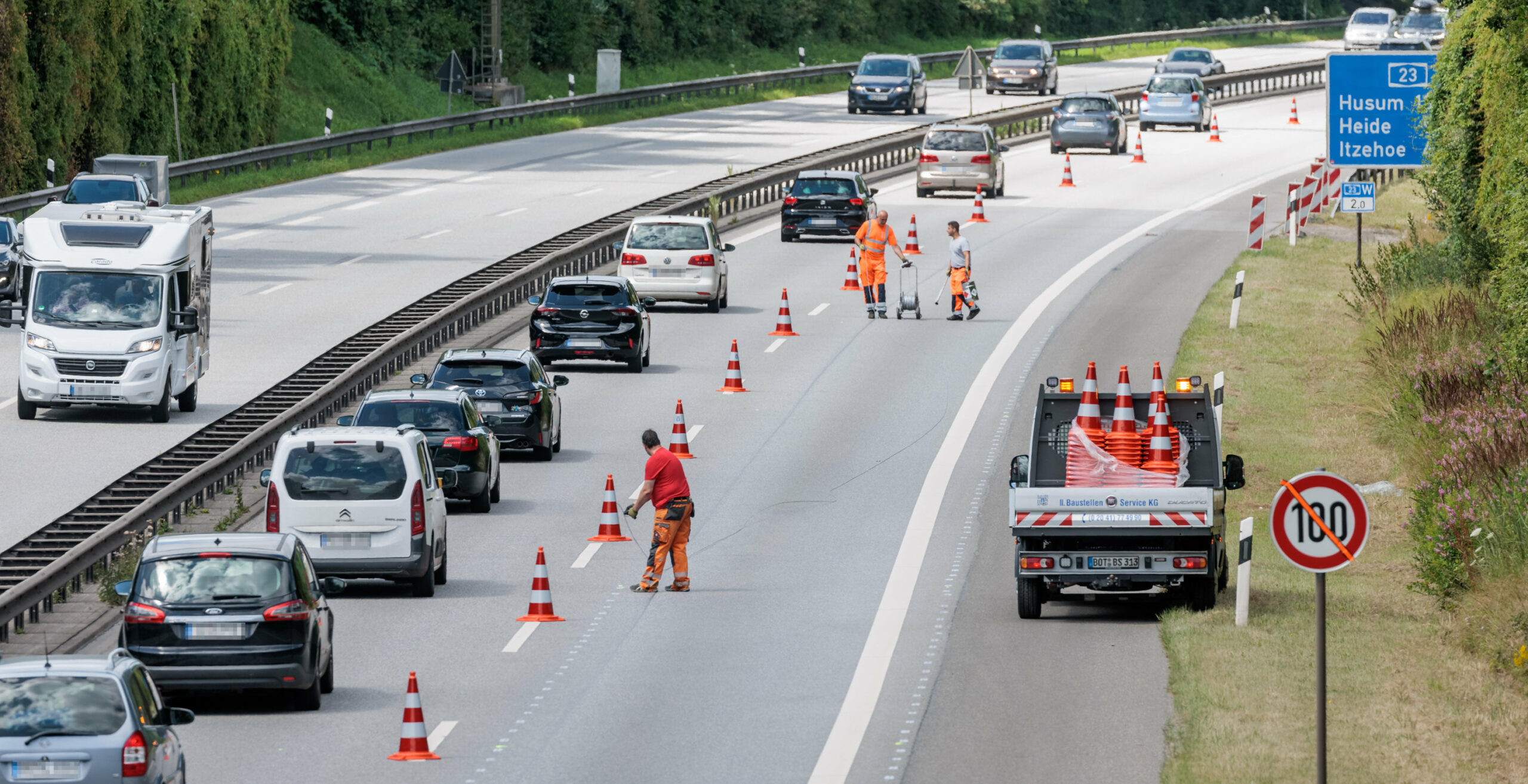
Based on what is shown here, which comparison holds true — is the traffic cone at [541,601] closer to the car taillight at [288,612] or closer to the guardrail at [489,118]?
the car taillight at [288,612]

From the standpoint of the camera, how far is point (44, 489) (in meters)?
25.3

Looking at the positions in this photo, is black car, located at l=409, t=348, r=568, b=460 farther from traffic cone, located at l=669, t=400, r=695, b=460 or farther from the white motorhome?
the white motorhome

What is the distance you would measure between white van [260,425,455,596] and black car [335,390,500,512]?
11.0 ft

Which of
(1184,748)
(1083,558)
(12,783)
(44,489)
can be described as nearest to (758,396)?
(44,489)

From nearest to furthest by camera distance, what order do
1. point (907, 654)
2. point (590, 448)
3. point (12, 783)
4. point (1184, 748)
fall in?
point (12, 783) → point (1184, 748) → point (907, 654) → point (590, 448)

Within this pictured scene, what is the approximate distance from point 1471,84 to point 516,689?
63.0ft

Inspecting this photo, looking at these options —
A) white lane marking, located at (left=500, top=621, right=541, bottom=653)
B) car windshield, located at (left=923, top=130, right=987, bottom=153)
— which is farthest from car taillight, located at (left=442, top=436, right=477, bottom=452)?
car windshield, located at (left=923, top=130, right=987, bottom=153)

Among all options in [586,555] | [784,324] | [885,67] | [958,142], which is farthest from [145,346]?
[885,67]

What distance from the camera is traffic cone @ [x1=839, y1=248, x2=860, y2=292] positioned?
1657 inches

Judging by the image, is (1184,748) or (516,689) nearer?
(1184,748)

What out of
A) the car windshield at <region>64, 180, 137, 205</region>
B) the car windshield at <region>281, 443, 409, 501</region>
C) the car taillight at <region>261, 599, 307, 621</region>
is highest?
the car windshield at <region>64, 180, 137, 205</region>

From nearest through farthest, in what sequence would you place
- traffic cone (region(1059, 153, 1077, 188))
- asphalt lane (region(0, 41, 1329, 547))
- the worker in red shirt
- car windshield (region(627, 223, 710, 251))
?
the worker in red shirt
asphalt lane (region(0, 41, 1329, 547))
car windshield (region(627, 223, 710, 251))
traffic cone (region(1059, 153, 1077, 188))

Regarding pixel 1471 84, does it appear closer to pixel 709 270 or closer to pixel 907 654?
pixel 709 270

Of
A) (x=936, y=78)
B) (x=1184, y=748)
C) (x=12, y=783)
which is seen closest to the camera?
(x=12, y=783)
